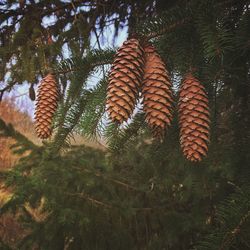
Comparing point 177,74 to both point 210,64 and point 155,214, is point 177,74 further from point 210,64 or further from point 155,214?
point 155,214

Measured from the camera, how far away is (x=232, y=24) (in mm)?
1351

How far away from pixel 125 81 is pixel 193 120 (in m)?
0.23

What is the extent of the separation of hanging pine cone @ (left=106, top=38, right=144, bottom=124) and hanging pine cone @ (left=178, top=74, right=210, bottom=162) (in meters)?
0.16

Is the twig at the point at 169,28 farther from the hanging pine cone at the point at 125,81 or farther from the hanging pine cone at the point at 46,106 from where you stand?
the hanging pine cone at the point at 46,106

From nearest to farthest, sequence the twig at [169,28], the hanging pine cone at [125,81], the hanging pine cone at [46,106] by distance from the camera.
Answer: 1. the hanging pine cone at [125,81]
2. the twig at [169,28]
3. the hanging pine cone at [46,106]

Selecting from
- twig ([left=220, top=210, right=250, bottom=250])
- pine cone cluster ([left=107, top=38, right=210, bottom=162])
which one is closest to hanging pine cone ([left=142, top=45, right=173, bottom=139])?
pine cone cluster ([left=107, top=38, right=210, bottom=162])

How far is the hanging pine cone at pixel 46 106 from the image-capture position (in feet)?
4.14

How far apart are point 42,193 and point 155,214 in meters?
0.85

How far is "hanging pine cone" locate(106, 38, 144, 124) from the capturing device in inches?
38.3

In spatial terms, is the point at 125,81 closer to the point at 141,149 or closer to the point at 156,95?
the point at 156,95

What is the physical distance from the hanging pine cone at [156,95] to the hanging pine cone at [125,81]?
3cm

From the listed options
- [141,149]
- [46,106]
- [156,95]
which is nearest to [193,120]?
[156,95]

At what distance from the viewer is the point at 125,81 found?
1.00 m

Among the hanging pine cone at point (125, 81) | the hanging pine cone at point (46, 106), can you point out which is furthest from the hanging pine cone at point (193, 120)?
the hanging pine cone at point (46, 106)
